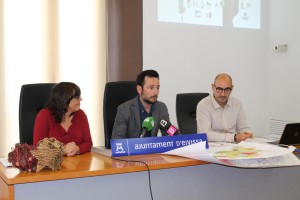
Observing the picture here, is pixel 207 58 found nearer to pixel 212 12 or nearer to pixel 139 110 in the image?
pixel 212 12

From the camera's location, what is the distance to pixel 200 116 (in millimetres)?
3174

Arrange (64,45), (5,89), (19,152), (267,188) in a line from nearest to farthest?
1. (19,152)
2. (267,188)
3. (5,89)
4. (64,45)

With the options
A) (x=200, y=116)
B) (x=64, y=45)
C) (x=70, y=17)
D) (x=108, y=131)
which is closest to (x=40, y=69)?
(x=64, y=45)

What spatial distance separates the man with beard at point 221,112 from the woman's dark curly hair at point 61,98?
1.04 meters

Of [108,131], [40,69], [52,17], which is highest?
[52,17]

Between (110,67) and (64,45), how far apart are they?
54 cm

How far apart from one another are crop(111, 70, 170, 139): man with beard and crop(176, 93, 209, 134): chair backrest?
1.45ft

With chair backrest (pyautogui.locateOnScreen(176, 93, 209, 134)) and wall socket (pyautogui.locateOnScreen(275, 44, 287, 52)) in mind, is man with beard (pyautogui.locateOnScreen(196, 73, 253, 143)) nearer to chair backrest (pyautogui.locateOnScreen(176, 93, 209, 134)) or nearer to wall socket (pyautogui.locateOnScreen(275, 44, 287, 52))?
chair backrest (pyautogui.locateOnScreen(176, 93, 209, 134))

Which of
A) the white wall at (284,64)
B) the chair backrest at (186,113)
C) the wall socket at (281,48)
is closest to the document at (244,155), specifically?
the chair backrest at (186,113)

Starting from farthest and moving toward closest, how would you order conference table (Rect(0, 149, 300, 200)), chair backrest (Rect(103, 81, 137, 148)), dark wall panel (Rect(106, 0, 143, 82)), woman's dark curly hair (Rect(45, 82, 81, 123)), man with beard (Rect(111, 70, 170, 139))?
dark wall panel (Rect(106, 0, 143, 82))
chair backrest (Rect(103, 81, 137, 148))
man with beard (Rect(111, 70, 170, 139))
woman's dark curly hair (Rect(45, 82, 81, 123))
conference table (Rect(0, 149, 300, 200))

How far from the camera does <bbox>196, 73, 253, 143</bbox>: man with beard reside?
10.3ft

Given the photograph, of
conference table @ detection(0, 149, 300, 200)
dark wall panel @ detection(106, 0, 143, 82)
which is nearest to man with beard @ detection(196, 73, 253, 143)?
conference table @ detection(0, 149, 300, 200)

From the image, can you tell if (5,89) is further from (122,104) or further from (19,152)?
(19,152)

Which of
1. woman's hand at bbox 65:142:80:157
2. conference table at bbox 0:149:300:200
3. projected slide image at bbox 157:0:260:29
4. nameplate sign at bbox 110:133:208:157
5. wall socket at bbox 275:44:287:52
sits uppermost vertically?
projected slide image at bbox 157:0:260:29
